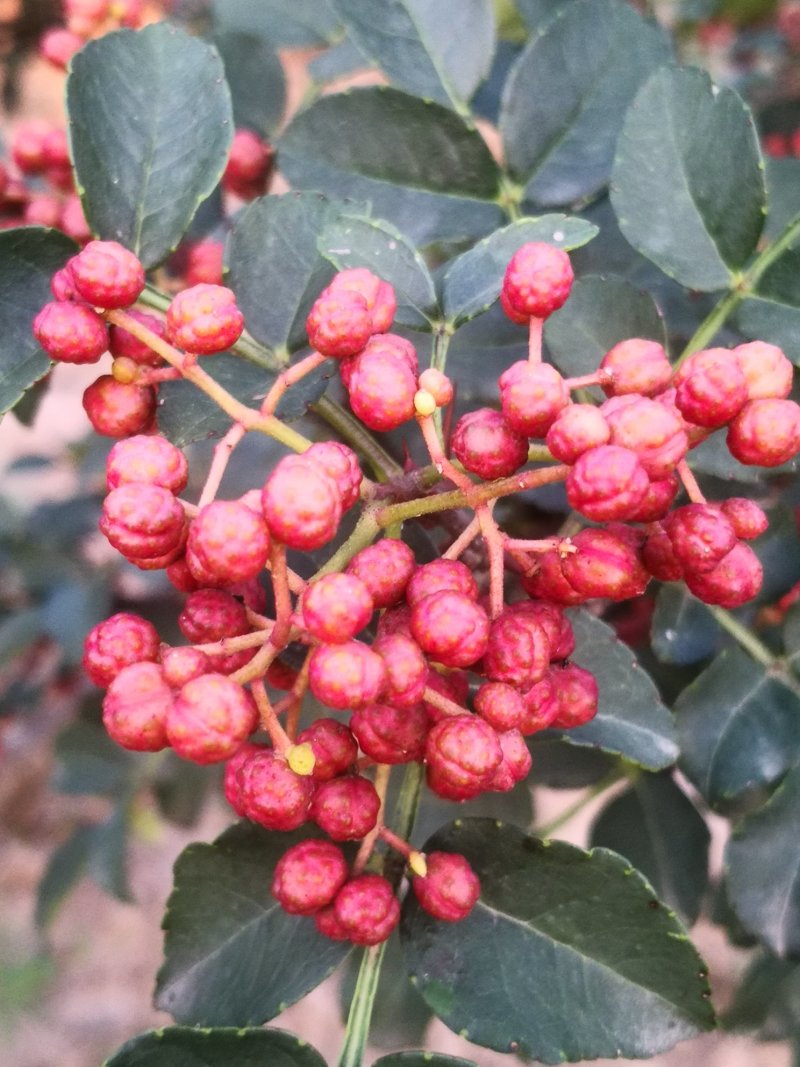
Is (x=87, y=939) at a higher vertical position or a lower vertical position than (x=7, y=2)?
lower

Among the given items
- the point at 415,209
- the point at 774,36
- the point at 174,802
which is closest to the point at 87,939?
the point at 174,802

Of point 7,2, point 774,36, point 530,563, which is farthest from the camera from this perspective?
point 774,36

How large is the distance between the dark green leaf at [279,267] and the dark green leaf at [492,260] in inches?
5.3

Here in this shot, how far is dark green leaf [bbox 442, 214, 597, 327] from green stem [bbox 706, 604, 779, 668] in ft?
1.31

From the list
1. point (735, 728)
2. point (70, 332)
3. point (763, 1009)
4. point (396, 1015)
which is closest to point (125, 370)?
point (70, 332)

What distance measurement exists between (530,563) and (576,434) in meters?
0.15

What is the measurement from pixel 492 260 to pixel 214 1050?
61 cm

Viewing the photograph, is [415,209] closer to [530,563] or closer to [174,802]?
[530,563]

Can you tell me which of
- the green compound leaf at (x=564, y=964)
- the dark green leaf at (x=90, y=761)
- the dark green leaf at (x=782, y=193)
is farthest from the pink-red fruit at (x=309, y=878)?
the dark green leaf at (x=90, y=761)

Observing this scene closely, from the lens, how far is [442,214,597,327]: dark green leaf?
740mm

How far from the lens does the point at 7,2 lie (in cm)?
210

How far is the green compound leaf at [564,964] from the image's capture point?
0.72 metres

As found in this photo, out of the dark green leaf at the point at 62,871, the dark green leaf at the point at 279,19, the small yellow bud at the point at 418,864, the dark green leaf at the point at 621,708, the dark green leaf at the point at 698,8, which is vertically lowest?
the dark green leaf at the point at 62,871

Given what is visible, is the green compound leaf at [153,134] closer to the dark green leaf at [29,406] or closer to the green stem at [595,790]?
the dark green leaf at [29,406]
